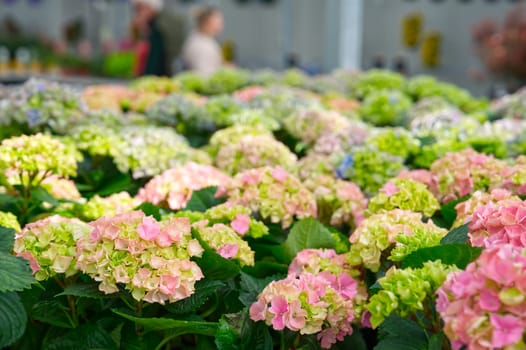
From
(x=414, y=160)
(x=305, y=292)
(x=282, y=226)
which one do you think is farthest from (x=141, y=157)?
(x=305, y=292)

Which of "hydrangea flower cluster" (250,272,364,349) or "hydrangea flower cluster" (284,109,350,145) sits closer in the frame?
"hydrangea flower cluster" (250,272,364,349)

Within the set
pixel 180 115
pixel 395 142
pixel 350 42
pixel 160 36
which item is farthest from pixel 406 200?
pixel 350 42

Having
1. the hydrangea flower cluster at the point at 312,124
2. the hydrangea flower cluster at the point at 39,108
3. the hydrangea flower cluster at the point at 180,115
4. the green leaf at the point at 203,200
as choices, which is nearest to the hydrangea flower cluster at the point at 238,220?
the green leaf at the point at 203,200

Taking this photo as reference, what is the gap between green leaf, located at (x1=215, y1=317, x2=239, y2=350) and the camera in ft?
4.08

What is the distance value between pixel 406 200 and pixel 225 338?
581 mm

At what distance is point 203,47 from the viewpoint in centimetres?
624

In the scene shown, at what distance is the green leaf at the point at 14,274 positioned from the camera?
1.17 metres

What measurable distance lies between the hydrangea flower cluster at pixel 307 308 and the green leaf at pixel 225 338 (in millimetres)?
43

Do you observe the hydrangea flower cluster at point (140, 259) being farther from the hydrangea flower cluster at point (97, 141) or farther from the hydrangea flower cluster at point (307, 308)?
the hydrangea flower cluster at point (97, 141)

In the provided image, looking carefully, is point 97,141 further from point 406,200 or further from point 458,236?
point 458,236

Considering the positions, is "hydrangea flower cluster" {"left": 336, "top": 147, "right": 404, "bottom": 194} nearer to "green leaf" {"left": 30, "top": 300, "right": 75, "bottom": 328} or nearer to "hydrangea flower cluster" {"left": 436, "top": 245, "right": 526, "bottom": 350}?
"green leaf" {"left": 30, "top": 300, "right": 75, "bottom": 328}

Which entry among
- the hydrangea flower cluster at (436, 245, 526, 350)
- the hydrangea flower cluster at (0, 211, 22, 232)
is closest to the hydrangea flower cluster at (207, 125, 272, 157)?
the hydrangea flower cluster at (0, 211, 22, 232)

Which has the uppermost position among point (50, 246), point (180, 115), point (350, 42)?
point (50, 246)

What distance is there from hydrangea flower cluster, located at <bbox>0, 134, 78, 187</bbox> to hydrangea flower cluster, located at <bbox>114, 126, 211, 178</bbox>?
27cm
